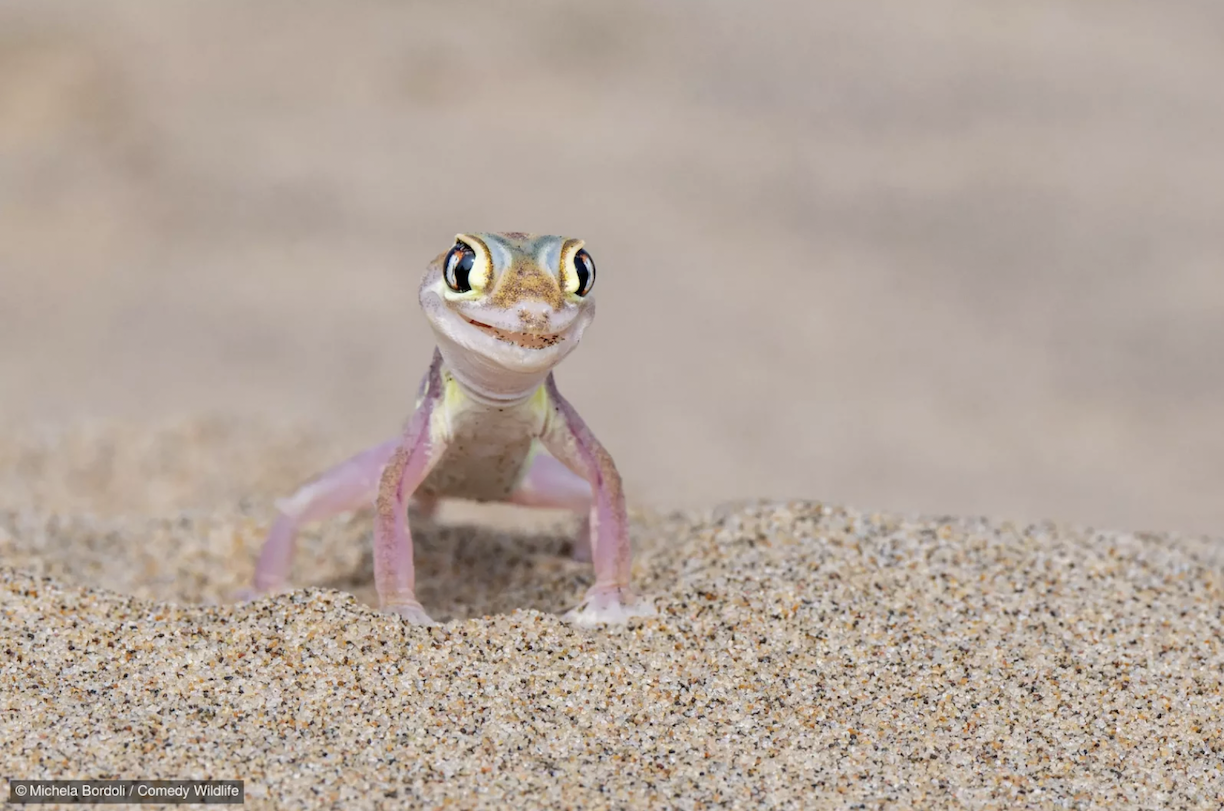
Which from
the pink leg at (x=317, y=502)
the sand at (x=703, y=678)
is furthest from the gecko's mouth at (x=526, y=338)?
the pink leg at (x=317, y=502)

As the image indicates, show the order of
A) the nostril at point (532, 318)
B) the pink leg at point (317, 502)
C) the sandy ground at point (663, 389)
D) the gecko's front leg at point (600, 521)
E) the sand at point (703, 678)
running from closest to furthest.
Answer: the sand at point (703, 678) < the sandy ground at point (663, 389) < the nostril at point (532, 318) < the gecko's front leg at point (600, 521) < the pink leg at point (317, 502)

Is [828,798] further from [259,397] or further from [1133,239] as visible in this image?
[1133,239]

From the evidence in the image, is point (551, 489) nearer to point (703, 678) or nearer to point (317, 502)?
point (317, 502)

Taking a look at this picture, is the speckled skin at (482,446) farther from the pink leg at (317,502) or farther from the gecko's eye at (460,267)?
the gecko's eye at (460,267)

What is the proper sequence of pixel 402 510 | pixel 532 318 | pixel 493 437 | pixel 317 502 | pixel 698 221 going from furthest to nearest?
pixel 698 221, pixel 317 502, pixel 493 437, pixel 402 510, pixel 532 318

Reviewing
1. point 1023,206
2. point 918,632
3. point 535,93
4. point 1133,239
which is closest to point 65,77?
point 535,93

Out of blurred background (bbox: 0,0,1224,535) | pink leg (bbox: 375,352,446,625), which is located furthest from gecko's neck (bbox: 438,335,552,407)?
blurred background (bbox: 0,0,1224,535)

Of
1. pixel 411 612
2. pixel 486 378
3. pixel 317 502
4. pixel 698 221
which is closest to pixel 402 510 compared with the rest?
pixel 411 612
